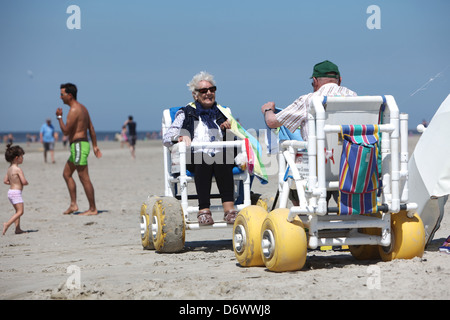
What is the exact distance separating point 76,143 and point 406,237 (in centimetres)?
596

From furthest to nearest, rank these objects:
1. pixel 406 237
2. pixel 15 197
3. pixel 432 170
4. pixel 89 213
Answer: pixel 89 213, pixel 15 197, pixel 432 170, pixel 406 237

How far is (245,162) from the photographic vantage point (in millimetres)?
6137

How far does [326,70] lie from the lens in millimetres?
4984

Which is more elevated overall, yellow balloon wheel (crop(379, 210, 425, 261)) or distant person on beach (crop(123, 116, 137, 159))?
distant person on beach (crop(123, 116, 137, 159))

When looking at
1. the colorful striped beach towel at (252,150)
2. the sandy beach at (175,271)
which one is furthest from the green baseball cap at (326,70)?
the sandy beach at (175,271)

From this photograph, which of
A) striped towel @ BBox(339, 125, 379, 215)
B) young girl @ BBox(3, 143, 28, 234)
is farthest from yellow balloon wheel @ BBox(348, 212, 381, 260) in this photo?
young girl @ BBox(3, 143, 28, 234)

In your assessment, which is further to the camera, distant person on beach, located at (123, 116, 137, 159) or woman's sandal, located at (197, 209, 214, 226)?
distant person on beach, located at (123, 116, 137, 159)

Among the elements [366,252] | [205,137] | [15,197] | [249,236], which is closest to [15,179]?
[15,197]

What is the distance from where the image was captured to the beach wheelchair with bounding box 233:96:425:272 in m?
4.35

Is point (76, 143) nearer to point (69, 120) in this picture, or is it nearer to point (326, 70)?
point (69, 120)

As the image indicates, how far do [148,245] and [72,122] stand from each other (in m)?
3.95

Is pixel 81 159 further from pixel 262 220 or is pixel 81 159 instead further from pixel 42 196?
pixel 262 220

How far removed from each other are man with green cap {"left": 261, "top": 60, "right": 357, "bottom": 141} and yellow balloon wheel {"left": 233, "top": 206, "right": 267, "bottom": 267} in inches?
26.7

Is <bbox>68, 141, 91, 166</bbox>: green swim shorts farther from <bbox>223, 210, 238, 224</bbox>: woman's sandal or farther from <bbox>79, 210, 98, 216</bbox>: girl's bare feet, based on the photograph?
<bbox>223, 210, 238, 224</bbox>: woman's sandal
